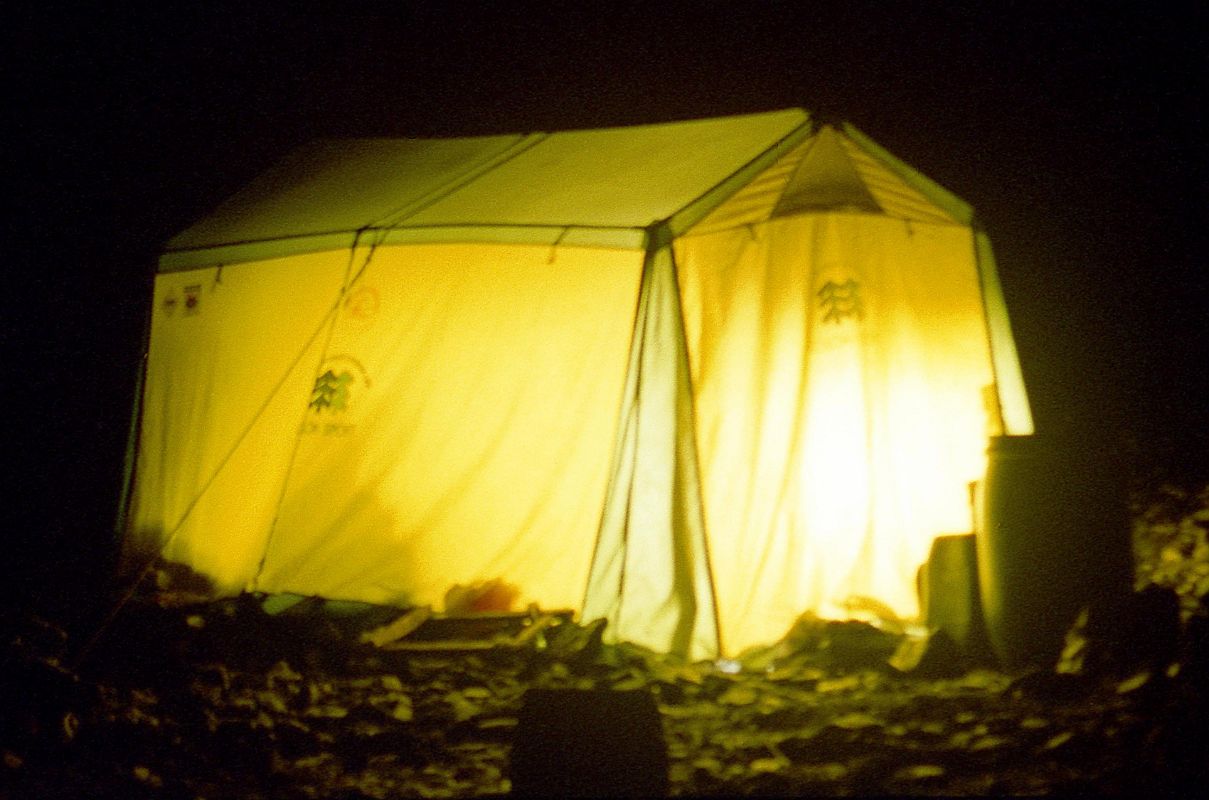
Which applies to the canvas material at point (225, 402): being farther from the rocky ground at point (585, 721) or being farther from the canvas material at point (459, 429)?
the rocky ground at point (585, 721)

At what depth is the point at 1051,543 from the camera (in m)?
3.37

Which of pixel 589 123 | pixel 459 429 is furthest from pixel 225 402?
pixel 589 123

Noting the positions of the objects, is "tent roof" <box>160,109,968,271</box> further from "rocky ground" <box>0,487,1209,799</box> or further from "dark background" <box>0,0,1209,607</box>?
"rocky ground" <box>0,487,1209,799</box>

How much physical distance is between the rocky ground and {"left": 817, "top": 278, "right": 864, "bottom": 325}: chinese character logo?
155 cm

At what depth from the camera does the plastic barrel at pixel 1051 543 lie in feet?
11.0

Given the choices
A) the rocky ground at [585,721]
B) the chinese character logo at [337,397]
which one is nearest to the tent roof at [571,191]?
the chinese character logo at [337,397]

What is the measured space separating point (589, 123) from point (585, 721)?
50.8 feet

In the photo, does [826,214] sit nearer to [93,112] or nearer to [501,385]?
[501,385]

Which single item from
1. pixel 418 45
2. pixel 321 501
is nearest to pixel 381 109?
pixel 418 45

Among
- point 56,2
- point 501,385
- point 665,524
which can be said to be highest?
point 56,2

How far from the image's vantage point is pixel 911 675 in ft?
11.4

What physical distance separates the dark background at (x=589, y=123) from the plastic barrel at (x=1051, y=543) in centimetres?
212

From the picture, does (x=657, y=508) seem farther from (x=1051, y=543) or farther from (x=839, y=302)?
(x=1051, y=543)

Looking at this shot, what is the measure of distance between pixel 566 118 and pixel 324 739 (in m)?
15.5
